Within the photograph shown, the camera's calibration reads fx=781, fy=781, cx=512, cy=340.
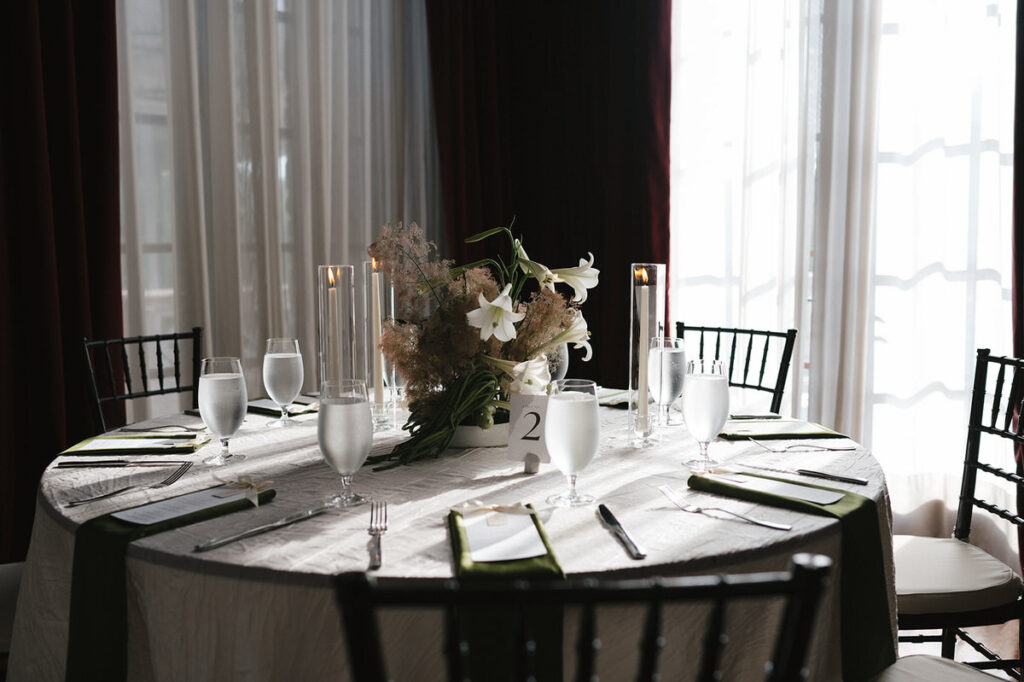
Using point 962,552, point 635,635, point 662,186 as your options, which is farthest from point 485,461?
point 662,186

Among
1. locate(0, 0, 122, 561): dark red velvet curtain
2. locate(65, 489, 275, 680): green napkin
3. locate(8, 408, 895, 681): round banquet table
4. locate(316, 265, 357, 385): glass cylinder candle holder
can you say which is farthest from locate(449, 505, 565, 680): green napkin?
locate(0, 0, 122, 561): dark red velvet curtain

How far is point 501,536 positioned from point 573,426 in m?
0.20

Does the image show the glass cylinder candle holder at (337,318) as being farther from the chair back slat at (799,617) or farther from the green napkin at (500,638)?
the chair back slat at (799,617)

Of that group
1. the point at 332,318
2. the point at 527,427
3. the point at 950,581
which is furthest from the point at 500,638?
the point at 950,581

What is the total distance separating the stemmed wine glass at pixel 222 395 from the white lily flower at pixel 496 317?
42cm

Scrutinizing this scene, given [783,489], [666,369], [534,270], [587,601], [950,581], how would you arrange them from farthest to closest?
[950,581] → [666,369] → [534,270] → [783,489] → [587,601]

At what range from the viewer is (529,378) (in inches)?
56.0

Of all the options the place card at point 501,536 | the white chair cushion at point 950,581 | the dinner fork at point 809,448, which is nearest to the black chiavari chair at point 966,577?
the white chair cushion at point 950,581

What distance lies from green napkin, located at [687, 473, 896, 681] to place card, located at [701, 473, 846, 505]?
0.04 metres

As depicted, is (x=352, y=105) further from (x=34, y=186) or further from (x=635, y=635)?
(x=635, y=635)

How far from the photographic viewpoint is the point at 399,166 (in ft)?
12.8

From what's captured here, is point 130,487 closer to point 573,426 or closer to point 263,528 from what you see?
point 263,528

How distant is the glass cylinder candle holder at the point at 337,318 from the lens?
1604 millimetres

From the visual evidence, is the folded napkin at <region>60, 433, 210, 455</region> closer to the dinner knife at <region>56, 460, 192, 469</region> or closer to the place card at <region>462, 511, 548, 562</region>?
the dinner knife at <region>56, 460, 192, 469</region>
